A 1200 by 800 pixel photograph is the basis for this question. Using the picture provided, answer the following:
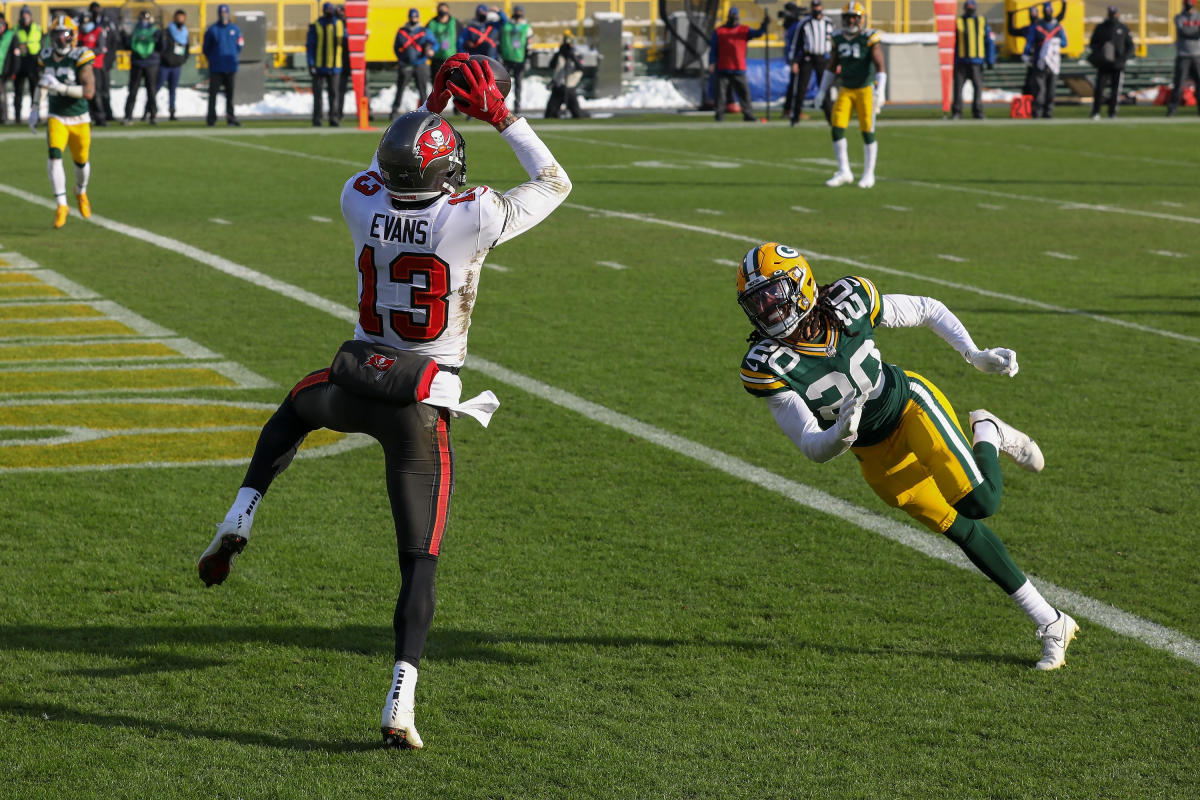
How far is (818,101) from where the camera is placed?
110 feet

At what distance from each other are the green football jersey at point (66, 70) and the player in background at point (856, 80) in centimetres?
836

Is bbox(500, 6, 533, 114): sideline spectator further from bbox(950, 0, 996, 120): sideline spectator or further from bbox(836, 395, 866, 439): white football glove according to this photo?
bbox(836, 395, 866, 439): white football glove

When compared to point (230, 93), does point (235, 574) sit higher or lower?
lower

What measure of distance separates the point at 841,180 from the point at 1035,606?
47.8 ft

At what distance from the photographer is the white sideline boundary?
211 inches

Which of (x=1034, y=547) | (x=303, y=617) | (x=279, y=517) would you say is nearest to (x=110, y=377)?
(x=279, y=517)

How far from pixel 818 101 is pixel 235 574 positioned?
29029mm

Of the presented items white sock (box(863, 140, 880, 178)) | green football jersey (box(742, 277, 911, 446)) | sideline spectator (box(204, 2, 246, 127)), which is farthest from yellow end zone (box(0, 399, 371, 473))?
sideline spectator (box(204, 2, 246, 127))

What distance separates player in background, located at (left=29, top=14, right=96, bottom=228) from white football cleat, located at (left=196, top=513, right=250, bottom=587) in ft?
37.1

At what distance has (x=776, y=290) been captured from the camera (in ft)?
15.9

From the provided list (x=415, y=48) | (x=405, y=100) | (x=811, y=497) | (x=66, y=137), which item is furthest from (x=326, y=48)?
(x=811, y=497)

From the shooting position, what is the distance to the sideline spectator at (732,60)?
29.5 m

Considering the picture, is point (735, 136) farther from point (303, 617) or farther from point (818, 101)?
point (303, 617)

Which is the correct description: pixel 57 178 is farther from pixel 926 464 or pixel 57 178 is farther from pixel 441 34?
pixel 441 34
